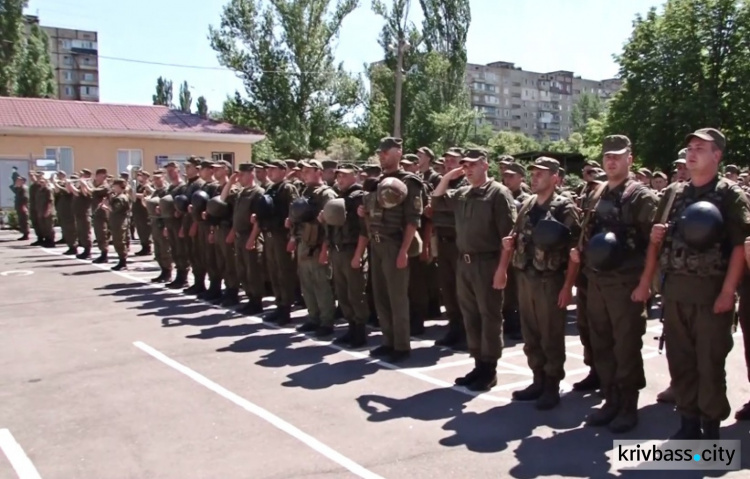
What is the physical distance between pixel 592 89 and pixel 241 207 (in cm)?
13600

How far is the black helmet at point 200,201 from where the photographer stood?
10.7 metres

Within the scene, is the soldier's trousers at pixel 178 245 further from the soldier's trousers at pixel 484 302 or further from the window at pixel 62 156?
the window at pixel 62 156

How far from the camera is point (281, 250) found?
30.6ft

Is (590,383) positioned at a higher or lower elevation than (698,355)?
lower

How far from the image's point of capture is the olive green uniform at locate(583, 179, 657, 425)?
521 centimetres

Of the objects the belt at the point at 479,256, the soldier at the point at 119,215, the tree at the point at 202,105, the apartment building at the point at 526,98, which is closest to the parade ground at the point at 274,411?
the belt at the point at 479,256

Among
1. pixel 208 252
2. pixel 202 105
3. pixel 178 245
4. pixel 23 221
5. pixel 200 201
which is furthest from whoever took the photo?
pixel 202 105

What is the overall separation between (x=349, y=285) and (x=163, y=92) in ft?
253

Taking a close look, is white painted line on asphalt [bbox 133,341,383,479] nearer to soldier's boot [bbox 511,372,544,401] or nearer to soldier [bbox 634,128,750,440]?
soldier's boot [bbox 511,372,544,401]

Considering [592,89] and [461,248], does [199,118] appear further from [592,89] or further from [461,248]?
[592,89]

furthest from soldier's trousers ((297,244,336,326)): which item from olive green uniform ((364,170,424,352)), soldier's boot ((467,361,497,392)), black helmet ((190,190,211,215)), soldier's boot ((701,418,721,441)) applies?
soldier's boot ((701,418,721,441))

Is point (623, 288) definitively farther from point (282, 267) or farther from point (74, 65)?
point (74, 65)

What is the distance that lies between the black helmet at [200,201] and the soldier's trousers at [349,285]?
3279mm

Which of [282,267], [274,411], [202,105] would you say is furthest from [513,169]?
[202,105]
